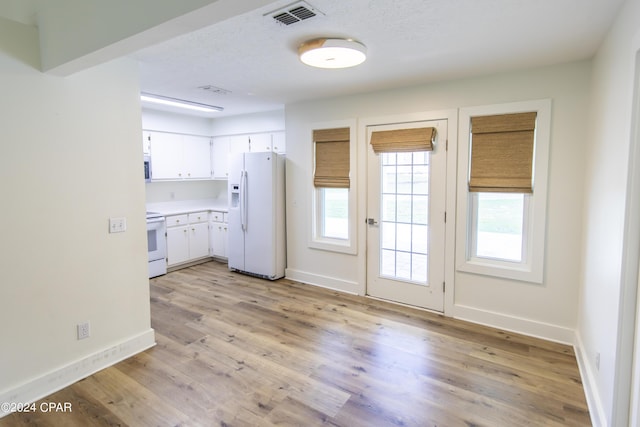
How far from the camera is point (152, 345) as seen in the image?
310 centimetres

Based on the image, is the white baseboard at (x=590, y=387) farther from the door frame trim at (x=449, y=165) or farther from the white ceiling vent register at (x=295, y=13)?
the white ceiling vent register at (x=295, y=13)

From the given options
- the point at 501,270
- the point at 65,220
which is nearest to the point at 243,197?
the point at 65,220

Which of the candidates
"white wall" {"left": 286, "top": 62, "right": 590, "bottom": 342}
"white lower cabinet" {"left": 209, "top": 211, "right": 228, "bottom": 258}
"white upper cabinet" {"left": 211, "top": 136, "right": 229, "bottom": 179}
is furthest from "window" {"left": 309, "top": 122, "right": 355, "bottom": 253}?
"white upper cabinet" {"left": 211, "top": 136, "right": 229, "bottom": 179}

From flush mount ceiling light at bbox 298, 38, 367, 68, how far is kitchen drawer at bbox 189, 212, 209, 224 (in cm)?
377

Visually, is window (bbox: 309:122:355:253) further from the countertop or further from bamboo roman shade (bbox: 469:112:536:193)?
the countertop

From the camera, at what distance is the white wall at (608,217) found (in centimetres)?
178

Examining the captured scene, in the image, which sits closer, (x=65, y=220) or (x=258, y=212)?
(x=65, y=220)

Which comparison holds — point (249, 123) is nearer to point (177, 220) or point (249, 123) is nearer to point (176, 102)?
point (176, 102)

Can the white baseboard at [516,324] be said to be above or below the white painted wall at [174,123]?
below

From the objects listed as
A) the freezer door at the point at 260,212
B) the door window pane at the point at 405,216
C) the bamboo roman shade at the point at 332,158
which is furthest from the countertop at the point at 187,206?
the door window pane at the point at 405,216

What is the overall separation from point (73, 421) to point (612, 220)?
11.5 feet

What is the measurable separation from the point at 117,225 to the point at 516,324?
148 inches

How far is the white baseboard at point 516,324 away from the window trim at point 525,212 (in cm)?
40

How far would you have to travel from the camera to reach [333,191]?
459cm
